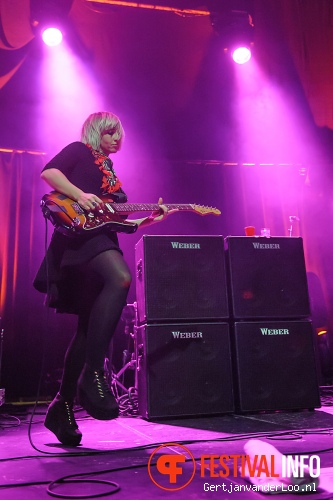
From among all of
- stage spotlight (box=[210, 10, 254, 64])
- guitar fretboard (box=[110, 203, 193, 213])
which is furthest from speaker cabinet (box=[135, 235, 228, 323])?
stage spotlight (box=[210, 10, 254, 64])

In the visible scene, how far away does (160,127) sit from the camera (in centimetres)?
564

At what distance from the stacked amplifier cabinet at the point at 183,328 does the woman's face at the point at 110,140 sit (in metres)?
1.13

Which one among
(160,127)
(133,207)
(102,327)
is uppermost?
(160,127)

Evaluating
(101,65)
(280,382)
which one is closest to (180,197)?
(101,65)

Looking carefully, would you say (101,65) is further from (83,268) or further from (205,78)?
(83,268)

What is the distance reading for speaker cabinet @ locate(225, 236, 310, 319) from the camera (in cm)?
367

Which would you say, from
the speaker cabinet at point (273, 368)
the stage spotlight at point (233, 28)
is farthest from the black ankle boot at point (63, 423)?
the stage spotlight at point (233, 28)

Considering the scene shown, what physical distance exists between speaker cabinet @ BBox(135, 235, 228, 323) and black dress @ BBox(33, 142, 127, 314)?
3.75 feet

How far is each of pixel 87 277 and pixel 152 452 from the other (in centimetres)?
82

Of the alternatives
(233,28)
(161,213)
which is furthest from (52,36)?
(161,213)

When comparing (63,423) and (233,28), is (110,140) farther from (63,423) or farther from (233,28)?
(233,28)

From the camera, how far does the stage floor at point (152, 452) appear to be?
1.46 m

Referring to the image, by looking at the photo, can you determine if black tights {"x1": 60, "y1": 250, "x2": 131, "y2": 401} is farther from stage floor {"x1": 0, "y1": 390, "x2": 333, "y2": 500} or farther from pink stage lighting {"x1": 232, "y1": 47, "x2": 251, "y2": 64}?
pink stage lighting {"x1": 232, "y1": 47, "x2": 251, "y2": 64}

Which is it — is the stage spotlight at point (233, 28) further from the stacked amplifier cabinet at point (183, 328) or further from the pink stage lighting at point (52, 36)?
the stacked amplifier cabinet at point (183, 328)
